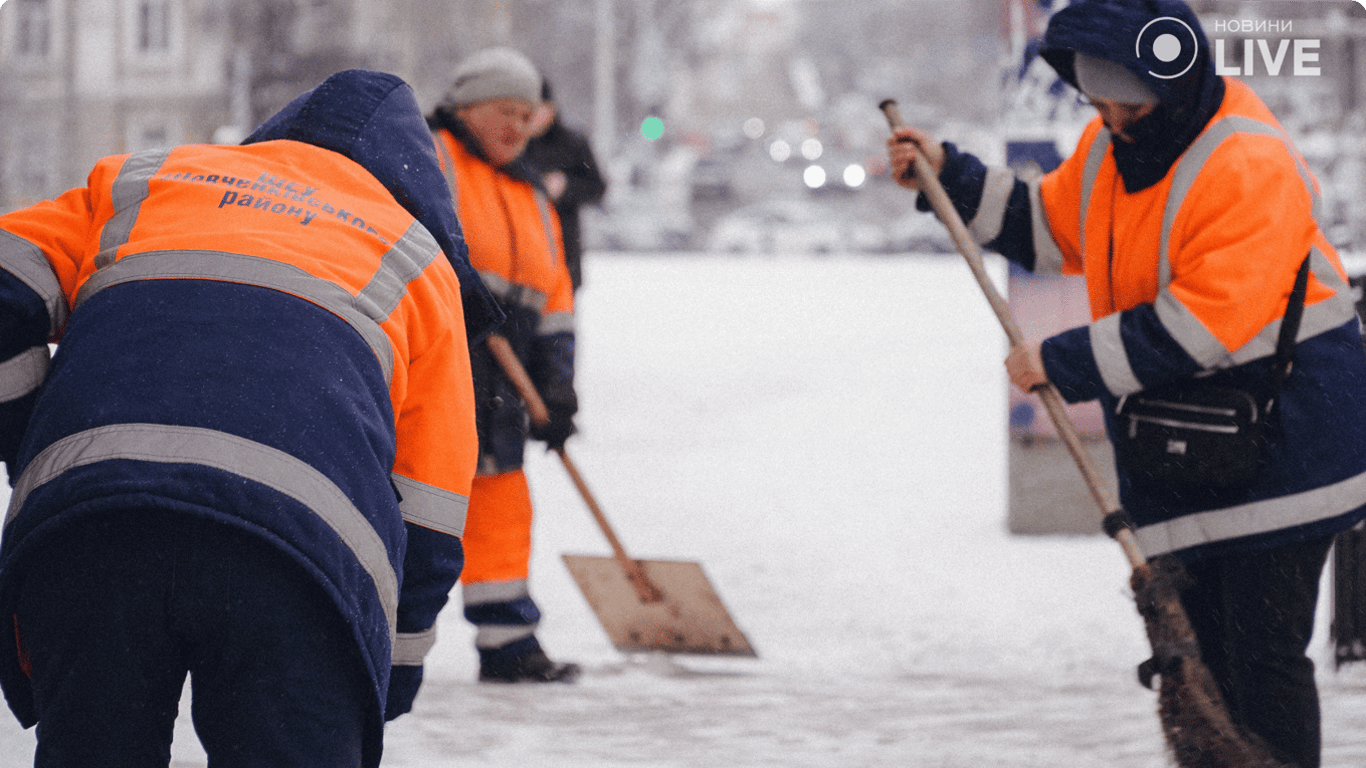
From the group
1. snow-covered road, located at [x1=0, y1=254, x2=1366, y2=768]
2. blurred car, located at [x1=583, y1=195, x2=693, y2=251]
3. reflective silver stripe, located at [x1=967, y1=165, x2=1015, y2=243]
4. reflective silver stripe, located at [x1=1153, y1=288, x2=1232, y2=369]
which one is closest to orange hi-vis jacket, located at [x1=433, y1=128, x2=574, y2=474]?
snow-covered road, located at [x1=0, y1=254, x2=1366, y2=768]

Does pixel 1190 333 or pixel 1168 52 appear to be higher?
pixel 1168 52

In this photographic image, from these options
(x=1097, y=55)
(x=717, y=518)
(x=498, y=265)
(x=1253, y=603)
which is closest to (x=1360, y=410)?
(x=1253, y=603)

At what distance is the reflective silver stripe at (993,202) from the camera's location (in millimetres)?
3270

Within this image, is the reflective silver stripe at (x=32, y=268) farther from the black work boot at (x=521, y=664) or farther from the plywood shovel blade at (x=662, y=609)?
the plywood shovel blade at (x=662, y=609)

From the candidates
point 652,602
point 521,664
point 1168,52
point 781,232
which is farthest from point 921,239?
point 1168,52

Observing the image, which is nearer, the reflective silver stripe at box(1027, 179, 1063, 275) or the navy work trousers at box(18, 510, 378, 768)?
the navy work trousers at box(18, 510, 378, 768)

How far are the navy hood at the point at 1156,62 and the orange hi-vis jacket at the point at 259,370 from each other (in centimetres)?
141

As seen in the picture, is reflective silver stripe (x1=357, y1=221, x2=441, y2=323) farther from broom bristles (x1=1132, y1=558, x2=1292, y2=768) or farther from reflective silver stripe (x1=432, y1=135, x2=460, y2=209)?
reflective silver stripe (x1=432, y1=135, x2=460, y2=209)

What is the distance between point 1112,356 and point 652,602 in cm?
206

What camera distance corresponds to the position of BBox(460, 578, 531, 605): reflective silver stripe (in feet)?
13.2

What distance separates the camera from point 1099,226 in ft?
9.54

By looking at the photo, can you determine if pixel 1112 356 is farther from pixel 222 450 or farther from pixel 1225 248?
pixel 222 450

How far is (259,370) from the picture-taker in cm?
163

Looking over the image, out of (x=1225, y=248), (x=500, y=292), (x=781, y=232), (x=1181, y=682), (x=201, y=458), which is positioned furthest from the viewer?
(x=781, y=232)
